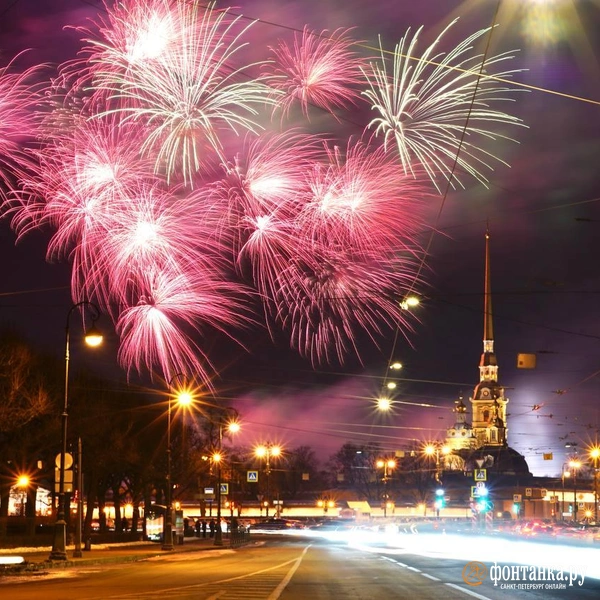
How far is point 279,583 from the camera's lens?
24906 millimetres

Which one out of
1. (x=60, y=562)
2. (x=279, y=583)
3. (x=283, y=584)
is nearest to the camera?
(x=283, y=584)

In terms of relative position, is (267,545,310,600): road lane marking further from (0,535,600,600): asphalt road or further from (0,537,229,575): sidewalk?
(0,537,229,575): sidewalk

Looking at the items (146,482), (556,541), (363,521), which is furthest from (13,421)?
(363,521)

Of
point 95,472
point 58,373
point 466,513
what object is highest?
point 58,373

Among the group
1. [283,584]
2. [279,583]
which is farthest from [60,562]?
[283,584]

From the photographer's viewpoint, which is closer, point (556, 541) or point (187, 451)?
point (556, 541)

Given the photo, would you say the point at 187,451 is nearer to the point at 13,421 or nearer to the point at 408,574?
the point at 13,421

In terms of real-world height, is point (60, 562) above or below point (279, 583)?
below

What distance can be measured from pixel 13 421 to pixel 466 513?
4685 inches

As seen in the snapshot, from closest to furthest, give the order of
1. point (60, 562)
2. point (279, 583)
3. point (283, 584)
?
point (283, 584)
point (279, 583)
point (60, 562)

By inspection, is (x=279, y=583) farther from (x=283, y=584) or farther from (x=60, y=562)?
(x=60, y=562)

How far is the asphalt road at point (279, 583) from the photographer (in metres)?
20.5

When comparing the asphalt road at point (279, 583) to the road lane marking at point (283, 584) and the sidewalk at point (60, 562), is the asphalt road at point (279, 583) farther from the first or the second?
the sidewalk at point (60, 562)

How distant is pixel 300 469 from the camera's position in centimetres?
18075
